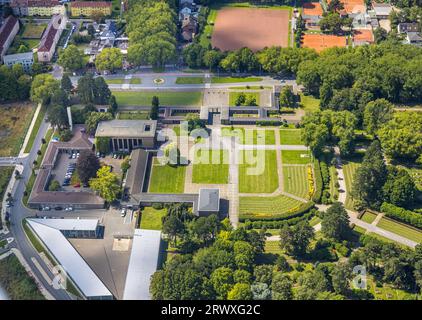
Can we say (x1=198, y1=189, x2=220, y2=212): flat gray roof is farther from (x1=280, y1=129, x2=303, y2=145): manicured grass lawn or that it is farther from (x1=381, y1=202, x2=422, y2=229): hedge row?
(x1=381, y1=202, x2=422, y2=229): hedge row

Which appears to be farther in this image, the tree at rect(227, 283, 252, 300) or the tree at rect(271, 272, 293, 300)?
the tree at rect(271, 272, 293, 300)

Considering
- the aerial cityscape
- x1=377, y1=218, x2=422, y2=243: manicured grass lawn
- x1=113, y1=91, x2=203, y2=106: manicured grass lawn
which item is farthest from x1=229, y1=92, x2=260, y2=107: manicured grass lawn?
x1=377, y1=218, x2=422, y2=243: manicured grass lawn

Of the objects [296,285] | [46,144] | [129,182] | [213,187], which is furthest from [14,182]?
[296,285]

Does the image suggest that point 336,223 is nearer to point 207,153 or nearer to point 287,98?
point 207,153

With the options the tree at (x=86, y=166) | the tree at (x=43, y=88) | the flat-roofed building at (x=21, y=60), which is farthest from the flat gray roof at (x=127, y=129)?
the flat-roofed building at (x=21, y=60)

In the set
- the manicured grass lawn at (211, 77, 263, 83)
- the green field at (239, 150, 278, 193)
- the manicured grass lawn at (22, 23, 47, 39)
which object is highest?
the manicured grass lawn at (22, 23, 47, 39)

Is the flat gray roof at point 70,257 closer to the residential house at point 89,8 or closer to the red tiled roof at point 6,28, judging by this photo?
the red tiled roof at point 6,28

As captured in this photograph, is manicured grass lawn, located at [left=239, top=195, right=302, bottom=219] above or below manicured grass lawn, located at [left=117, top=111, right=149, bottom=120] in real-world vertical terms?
below
